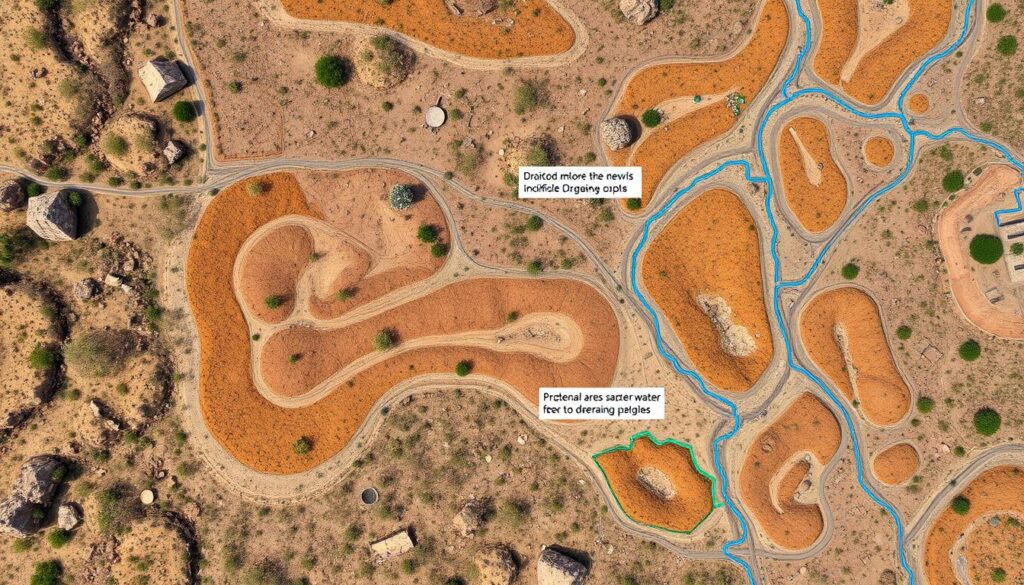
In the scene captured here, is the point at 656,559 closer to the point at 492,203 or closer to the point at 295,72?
the point at 492,203

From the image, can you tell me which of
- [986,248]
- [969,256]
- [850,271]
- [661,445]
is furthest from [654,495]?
[986,248]

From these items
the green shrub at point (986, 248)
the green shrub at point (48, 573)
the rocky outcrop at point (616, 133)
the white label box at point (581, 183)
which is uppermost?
the green shrub at point (986, 248)

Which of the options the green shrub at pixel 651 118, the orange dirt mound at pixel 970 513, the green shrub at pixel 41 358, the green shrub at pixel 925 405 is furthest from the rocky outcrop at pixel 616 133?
the green shrub at pixel 41 358

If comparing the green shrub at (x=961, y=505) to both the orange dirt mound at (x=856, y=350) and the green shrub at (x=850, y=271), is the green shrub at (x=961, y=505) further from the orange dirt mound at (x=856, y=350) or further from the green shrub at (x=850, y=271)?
A: the green shrub at (x=850, y=271)

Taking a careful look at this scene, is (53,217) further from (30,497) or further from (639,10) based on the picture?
(639,10)

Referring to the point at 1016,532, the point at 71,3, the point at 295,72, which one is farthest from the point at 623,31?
the point at 1016,532

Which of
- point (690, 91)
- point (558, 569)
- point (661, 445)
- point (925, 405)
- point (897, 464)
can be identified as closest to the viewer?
point (558, 569)

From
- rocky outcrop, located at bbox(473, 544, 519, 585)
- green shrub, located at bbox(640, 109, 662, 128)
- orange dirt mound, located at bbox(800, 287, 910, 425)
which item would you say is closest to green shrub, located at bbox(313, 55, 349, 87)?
green shrub, located at bbox(640, 109, 662, 128)
